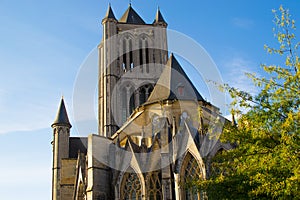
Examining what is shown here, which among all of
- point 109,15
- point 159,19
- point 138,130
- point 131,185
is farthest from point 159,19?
point 131,185

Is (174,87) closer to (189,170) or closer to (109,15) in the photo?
(189,170)

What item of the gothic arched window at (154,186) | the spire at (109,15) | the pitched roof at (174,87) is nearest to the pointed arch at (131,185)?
the gothic arched window at (154,186)

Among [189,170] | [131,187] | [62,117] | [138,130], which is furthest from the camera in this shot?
[62,117]

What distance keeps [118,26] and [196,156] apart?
2429 cm

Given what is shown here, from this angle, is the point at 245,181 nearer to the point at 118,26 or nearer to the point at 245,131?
the point at 245,131

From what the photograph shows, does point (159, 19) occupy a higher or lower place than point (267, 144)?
higher

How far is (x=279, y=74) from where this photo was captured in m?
10.8

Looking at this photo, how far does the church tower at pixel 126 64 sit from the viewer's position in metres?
38.4

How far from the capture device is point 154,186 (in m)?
22.4

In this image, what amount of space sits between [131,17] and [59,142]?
16.8 metres

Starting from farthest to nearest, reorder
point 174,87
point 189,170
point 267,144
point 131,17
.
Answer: point 131,17, point 174,87, point 189,170, point 267,144

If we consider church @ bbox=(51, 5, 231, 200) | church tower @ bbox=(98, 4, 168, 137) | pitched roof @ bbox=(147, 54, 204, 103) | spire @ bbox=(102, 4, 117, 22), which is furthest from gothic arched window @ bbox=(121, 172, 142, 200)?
spire @ bbox=(102, 4, 117, 22)

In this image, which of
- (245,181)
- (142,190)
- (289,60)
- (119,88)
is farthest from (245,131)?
(119,88)

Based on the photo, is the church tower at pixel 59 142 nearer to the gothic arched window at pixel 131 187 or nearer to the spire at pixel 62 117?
the spire at pixel 62 117
